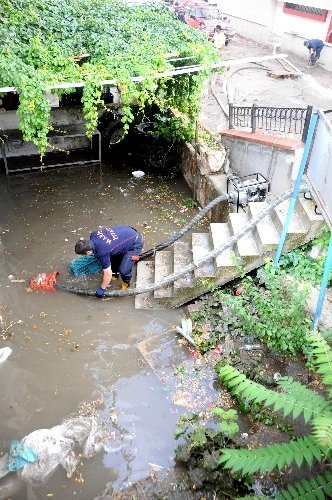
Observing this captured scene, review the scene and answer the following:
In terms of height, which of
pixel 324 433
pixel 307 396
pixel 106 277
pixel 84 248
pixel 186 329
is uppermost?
pixel 324 433

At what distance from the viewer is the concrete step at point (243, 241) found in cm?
743

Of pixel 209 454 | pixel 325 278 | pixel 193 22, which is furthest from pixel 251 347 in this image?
pixel 193 22

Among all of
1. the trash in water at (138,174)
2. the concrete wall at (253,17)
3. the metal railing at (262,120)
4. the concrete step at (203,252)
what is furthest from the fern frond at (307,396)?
the concrete wall at (253,17)

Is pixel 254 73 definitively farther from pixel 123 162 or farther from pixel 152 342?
pixel 152 342

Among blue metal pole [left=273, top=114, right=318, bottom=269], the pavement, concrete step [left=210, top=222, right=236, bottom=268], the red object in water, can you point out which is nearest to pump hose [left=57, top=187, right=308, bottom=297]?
concrete step [left=210, top=222, right=236, bottom=268]

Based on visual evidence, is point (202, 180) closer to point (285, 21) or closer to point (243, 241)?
point (243, 241)

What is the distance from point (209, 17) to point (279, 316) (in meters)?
23.4

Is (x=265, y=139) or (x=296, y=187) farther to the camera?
(x=265, y=139)

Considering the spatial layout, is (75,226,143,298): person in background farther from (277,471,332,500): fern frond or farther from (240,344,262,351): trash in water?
A: (277,471,332,500): fern frond

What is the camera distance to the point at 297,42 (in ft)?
71.5

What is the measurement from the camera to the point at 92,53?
363 inches

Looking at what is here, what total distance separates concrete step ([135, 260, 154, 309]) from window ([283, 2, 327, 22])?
19.7m

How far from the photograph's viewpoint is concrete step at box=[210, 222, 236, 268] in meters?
7.59

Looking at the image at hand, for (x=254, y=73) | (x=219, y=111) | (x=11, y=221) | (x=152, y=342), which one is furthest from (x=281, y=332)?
(x=254, y=73)
